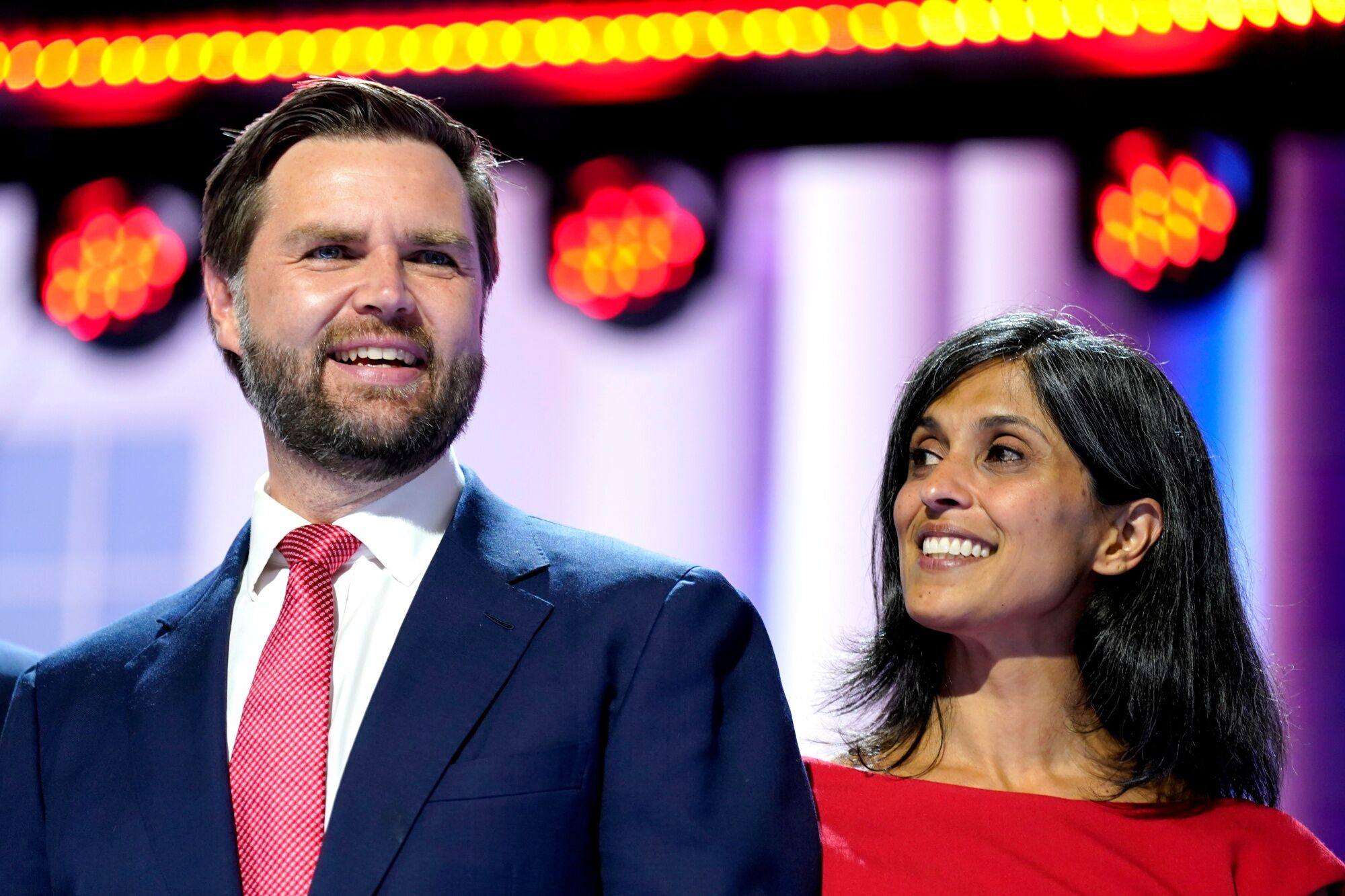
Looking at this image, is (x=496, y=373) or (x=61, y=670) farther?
(x=496, y=373)

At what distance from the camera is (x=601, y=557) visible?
173cm

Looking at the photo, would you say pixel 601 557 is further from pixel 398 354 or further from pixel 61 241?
pixel 61 241

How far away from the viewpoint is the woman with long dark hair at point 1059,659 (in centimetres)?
189

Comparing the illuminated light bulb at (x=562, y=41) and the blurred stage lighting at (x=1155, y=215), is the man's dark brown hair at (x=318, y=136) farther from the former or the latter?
the blurred stage lighting at (x=1155, y=215)

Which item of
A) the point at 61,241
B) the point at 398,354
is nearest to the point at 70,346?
the point at 61,241

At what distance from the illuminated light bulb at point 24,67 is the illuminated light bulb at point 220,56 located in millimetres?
353

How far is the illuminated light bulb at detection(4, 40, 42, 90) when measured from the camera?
321 cm

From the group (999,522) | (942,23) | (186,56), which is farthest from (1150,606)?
(186,56)

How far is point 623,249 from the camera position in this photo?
126 inches

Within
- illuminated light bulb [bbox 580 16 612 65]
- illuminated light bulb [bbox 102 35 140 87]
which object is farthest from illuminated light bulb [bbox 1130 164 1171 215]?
Result: illuminated light bulb [bbox 102 35 140 87]

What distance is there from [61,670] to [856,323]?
1741mm

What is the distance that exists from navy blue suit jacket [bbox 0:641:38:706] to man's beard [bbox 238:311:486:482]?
2.03ft

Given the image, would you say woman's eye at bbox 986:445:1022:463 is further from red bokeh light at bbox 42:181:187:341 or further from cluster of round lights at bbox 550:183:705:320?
red bokeh light at bbox 42:181:187:341

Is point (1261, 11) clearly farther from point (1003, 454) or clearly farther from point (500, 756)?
point (500, 756)
